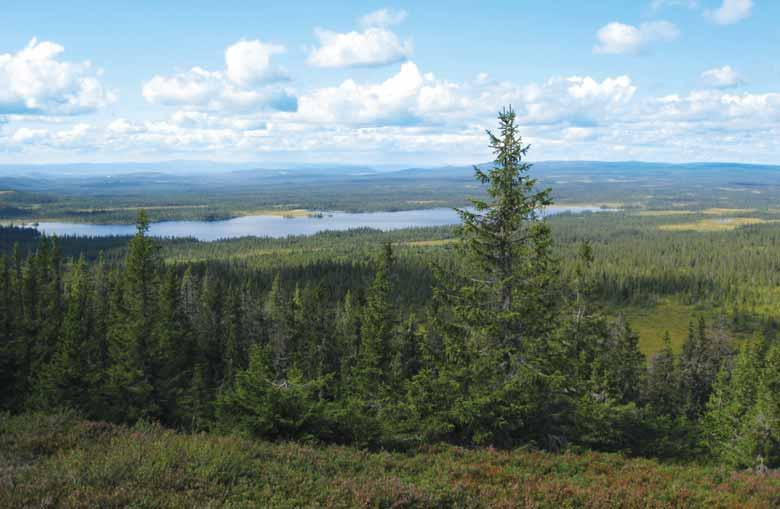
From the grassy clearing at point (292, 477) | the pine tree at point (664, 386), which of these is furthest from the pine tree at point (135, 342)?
the pine tree at point (664, 386)

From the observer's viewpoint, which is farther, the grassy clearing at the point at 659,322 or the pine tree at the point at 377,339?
the grassy clearing at the point at 659,322

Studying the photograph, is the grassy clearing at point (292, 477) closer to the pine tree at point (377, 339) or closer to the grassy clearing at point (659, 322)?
the pine tree at point (377, 339)

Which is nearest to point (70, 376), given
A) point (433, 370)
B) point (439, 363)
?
point (433, 370)

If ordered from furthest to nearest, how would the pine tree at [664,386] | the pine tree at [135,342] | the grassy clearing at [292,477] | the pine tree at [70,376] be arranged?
the pine tree at [664,386] → the pine tree at [135,342] → the pine tree at [70,376] → the grassy clearing at [292,477]

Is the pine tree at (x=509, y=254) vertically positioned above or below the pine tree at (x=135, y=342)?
above

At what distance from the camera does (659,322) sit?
11981 centimetres

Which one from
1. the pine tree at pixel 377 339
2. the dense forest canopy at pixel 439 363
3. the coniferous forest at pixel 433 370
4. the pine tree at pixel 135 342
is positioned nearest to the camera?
the coniferous forest at pixel 433 370

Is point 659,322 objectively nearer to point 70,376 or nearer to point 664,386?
point 664,386

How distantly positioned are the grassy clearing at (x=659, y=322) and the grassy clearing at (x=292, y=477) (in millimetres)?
90237

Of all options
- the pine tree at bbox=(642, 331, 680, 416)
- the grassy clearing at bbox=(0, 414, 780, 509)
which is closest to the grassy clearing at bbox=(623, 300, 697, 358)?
the pine tree at bbox=(642, 331, 680, 416)

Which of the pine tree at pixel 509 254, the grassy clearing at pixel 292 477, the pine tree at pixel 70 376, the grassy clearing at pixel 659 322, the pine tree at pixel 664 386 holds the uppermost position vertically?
the pine tree at pixel 509 254

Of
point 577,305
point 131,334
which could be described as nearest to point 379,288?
point 577,305

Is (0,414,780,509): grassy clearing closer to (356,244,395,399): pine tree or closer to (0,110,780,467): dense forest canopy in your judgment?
(0,110,780,467): dense forest canopy

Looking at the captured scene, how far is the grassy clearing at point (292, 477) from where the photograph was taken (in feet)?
32.8
